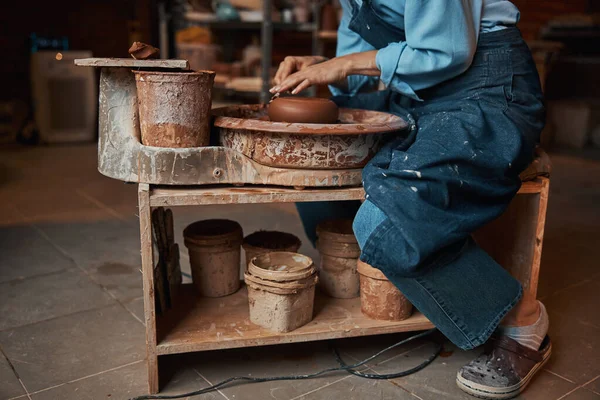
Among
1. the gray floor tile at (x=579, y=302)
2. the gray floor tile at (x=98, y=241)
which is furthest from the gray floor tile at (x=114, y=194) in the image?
the gray floor tile at (x=579, y=302)

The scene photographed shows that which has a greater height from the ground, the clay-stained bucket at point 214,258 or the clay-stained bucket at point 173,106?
the clay-stained bucket at point 173,106

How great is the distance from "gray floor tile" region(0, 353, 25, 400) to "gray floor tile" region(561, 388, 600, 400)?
149cm

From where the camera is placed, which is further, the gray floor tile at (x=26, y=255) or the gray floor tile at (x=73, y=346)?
the gray floor tile at (x=26, y=255)

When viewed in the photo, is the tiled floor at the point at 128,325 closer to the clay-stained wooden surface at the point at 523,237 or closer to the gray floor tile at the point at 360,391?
the gray floor tile at the point at 360,391

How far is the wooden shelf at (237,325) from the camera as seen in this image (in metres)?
1.60

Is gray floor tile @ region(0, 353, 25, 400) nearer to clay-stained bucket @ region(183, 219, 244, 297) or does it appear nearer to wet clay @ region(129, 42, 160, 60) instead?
clay-stained bucket @ region(183, 219, 244, 297)

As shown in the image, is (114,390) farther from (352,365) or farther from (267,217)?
(267,217)

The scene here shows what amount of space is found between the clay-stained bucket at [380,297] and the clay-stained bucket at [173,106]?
24.2 inches

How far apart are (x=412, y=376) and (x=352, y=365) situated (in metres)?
0.17

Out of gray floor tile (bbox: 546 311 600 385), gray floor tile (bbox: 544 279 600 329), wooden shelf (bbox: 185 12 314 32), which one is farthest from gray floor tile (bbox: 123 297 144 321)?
wooden shelf (bbox: 185 12 314 32)

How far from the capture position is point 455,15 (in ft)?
5.15

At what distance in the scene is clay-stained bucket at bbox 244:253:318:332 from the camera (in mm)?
1617

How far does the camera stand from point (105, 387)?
5.37 ft

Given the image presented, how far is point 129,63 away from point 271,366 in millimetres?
937
